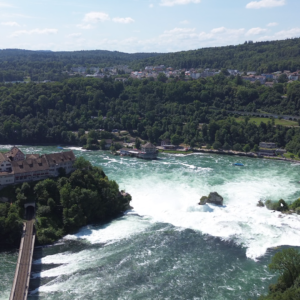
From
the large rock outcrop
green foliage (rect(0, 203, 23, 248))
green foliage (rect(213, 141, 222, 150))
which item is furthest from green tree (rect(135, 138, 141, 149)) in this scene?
green foliage (rect(0, 203, 23, 248))

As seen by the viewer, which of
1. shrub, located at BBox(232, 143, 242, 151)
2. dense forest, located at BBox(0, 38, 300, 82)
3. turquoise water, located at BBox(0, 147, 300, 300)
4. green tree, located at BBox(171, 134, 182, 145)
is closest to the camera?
turquoise water, located at BBox(0, 147, 300, 300)

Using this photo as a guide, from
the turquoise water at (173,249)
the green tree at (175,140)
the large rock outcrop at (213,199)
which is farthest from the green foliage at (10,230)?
the green tree at (175,140)

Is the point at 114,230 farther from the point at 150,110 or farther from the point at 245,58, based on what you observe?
the point at 245,58

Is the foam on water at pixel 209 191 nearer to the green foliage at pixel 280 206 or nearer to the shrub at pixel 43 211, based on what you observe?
the green foliage at pixel 280 206

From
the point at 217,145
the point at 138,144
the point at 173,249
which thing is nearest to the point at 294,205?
the point at 173,249

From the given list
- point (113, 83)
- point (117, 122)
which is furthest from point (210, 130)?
point (113, 83)

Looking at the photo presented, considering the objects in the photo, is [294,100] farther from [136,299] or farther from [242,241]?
[136,299]

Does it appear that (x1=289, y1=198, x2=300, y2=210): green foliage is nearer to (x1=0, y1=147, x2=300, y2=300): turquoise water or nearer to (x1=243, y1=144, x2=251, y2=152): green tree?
(x1=0, y1=147, x2=300, y2=300): turquoise water

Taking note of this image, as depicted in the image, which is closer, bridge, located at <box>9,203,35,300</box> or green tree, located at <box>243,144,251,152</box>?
bridge, located at <box>9,203,35,300</box>
